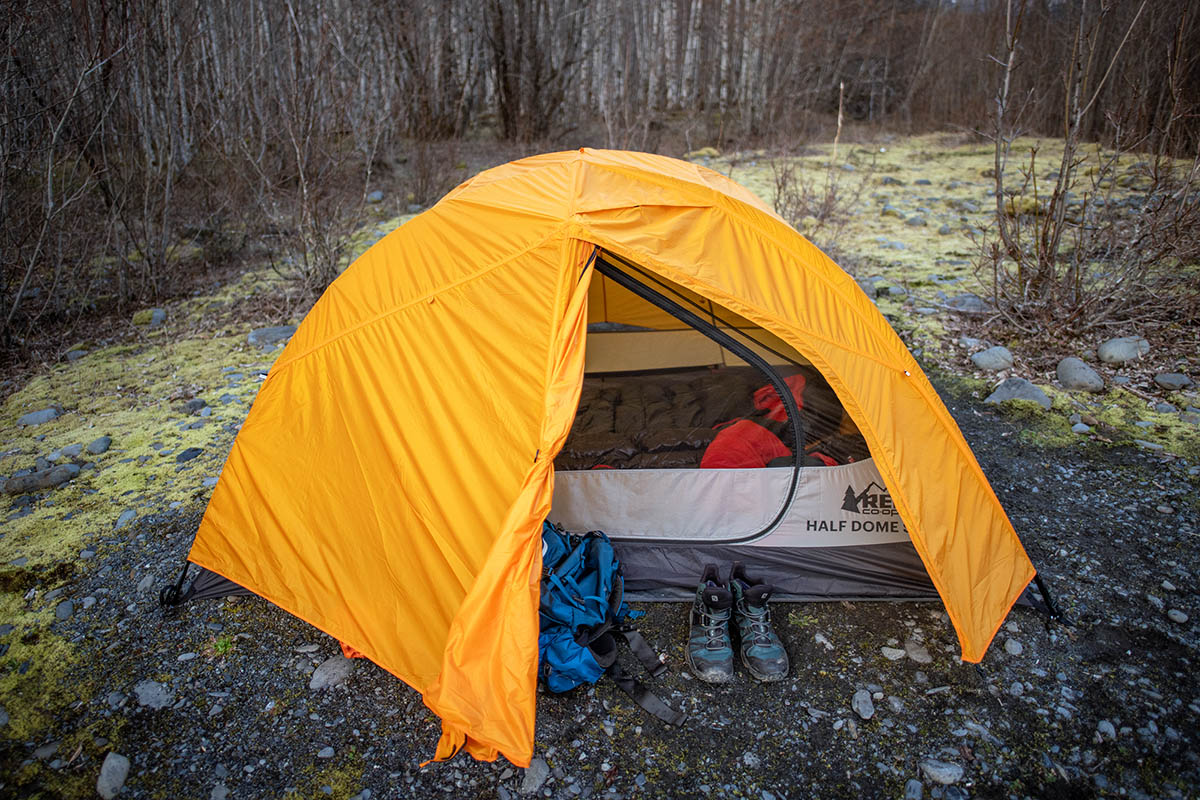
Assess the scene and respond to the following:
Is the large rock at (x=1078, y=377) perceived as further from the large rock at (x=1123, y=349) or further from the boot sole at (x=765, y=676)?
the boot sole at (x=765, y=676)

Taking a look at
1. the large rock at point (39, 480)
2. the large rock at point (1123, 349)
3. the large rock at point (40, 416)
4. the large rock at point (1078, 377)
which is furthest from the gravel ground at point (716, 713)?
the large rock at point (1123, 349)

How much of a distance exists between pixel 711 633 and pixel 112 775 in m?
1.92

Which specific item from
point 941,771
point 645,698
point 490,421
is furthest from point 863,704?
point 490,421

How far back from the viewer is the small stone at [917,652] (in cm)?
238

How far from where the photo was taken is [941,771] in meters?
1.98

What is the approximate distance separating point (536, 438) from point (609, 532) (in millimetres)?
817

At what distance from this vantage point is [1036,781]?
1944 millimetres

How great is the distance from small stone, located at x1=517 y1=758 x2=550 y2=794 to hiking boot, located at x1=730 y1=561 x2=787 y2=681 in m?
0.78

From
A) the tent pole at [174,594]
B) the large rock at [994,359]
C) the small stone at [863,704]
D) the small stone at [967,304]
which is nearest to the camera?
the small stone at [863,704]

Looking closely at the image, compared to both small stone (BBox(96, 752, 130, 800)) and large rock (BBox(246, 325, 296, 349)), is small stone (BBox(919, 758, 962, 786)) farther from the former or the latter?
large rock (BBox(246, 325, 296, 349))

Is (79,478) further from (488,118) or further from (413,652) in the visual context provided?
(488,118)

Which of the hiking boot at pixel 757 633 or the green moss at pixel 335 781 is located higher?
the hiking boot at pixel 757 633

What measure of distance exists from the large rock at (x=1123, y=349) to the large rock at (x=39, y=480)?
627 cm

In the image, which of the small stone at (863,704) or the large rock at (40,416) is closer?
the small stone at (863,704)
